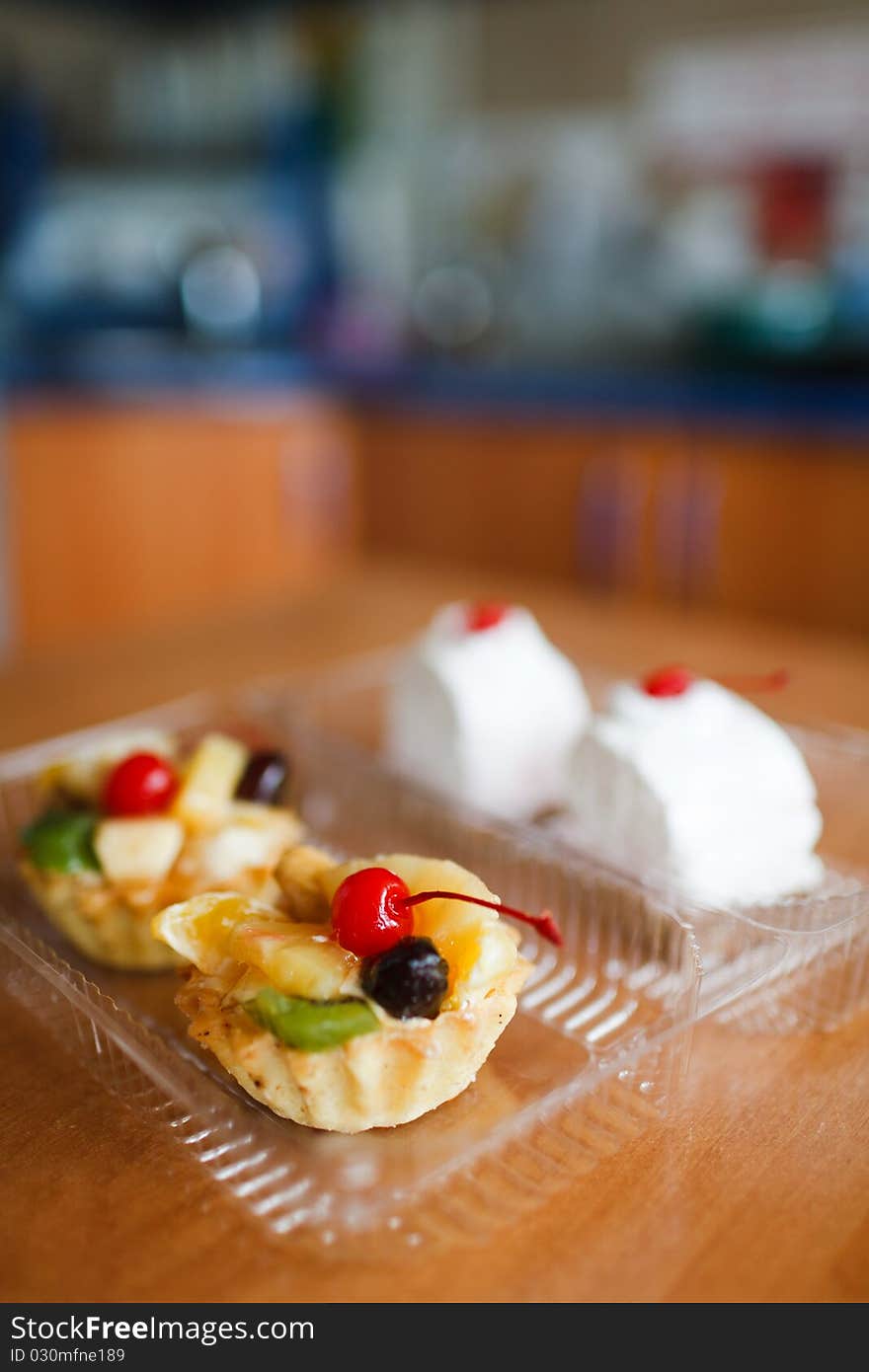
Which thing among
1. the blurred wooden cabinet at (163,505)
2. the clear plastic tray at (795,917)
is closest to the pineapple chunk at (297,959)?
the clear plastic tray at (795,917)

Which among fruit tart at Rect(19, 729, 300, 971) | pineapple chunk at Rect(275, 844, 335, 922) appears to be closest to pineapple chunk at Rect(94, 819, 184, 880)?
fruit tart at Rect(19, 729, 300, 971)

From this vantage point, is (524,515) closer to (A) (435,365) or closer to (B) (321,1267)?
(A) (435,365)

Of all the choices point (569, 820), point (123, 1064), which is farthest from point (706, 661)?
point (123, 1064)

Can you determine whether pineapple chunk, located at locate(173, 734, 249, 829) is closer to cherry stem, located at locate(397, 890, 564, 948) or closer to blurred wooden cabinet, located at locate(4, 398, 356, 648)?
cherry stem, located at locate(397, 890, 564, 948)

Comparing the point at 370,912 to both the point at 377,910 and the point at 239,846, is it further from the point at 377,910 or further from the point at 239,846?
the point at 239,846

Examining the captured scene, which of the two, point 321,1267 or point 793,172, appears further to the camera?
point 793,172

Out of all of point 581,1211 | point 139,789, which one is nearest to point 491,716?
point 139,789

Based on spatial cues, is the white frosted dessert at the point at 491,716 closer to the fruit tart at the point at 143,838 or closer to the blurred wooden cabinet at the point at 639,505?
the fruit tart at the point at 143,838
